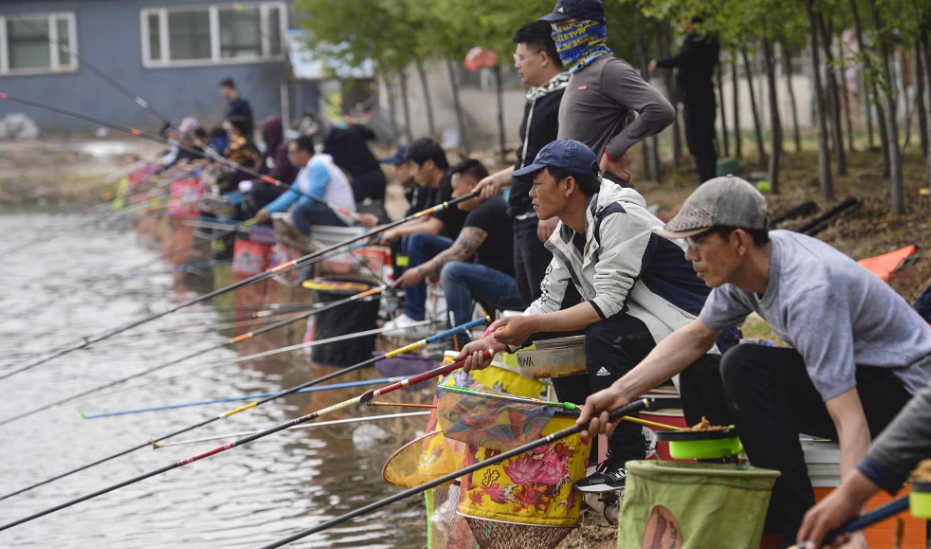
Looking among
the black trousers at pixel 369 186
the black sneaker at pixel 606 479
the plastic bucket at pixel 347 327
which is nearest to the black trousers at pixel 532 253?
the black sneaker at pixel 606 479

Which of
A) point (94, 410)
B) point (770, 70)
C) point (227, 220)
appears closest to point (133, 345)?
point (94, 410)

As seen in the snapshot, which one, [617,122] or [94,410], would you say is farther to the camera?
[94,410]

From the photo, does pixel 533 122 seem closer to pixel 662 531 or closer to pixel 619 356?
pixel 619 356

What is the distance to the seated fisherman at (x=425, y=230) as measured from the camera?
24.7 ft

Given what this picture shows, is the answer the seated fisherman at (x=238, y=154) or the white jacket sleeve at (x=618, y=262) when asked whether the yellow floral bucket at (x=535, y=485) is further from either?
the seated fisherman at (x=238, y=154)

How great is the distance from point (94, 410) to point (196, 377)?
1097 millimetres

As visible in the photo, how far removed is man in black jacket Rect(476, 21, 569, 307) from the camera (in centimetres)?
548

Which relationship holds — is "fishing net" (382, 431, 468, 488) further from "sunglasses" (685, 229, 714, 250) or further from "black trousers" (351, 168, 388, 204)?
"black trousers" (351, 168, 388, 204)

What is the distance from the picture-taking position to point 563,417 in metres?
4.00

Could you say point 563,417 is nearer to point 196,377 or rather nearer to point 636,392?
point 636,392

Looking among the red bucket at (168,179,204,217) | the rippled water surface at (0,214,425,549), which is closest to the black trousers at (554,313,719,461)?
the rippled water surface at (0,214,425,549)

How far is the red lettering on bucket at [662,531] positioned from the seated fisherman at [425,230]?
407cm

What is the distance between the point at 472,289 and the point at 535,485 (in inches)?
102

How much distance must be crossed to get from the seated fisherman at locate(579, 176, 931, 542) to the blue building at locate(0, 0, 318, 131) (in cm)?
3113
